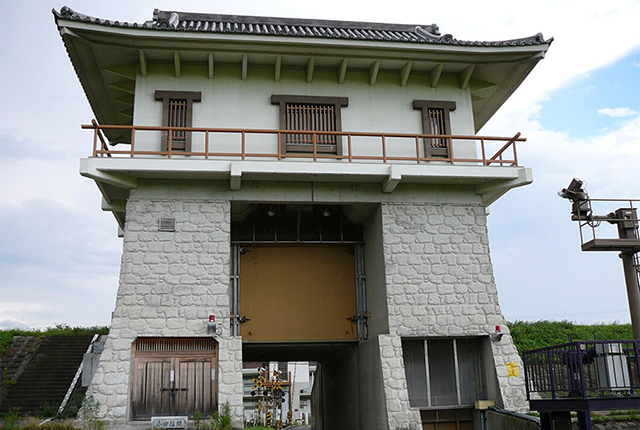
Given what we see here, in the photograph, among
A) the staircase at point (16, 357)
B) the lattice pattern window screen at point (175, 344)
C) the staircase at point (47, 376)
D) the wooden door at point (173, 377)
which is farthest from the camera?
the staircase at point (16, 357)

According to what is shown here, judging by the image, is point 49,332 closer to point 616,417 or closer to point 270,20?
point 270,20

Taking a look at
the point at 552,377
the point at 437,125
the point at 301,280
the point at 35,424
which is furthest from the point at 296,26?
the point at 35,424

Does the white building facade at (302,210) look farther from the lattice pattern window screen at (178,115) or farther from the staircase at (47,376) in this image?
the staircase at (47,376)

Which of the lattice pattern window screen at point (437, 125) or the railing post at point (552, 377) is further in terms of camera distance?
the lattice pattern window screen at point (437, 125)

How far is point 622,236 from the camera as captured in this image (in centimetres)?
1249

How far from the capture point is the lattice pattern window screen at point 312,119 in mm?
14969

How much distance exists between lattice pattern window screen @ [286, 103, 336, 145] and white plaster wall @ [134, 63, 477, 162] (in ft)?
1.02

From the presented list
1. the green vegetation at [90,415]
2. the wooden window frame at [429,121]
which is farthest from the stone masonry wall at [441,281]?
the green vegetation at [90,415]

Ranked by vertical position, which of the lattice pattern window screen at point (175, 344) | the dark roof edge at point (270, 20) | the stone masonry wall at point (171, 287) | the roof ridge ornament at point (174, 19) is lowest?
the lattice pattern window screen at point (175, 344)

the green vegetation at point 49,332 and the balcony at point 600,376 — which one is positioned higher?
the green vegetation at point 49,332

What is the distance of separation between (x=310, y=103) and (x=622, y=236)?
771 cm

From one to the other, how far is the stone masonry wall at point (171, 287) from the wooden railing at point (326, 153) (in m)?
1.17

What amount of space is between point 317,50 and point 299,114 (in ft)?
5.35

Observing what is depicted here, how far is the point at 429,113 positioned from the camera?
15656 mm
